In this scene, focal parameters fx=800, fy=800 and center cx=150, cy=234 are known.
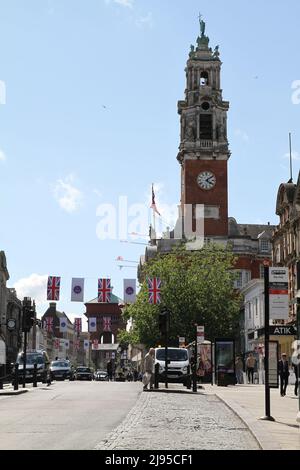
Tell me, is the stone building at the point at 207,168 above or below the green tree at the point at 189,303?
above

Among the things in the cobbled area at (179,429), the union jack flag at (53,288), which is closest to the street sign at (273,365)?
the cobbled area at (179,429)

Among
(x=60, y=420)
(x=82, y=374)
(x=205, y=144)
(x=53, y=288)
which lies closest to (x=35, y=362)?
(x=53, y=288)

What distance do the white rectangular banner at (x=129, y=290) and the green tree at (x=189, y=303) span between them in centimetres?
234

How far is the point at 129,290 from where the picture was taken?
6144cm

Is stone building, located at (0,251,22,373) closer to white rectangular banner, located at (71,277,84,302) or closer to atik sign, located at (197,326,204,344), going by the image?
white rectangular banner, located at (71,277,84,302)

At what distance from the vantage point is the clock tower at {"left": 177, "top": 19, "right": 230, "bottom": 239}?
8581 centimetres

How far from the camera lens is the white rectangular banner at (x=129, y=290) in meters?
61.2

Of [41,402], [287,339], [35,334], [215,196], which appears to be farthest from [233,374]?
[35,334]

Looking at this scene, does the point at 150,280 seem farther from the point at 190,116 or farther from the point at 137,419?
the point at 137,419

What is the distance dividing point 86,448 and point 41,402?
1145cm

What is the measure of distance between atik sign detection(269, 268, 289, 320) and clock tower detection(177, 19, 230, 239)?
67.8m

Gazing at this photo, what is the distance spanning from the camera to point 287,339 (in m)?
54.3

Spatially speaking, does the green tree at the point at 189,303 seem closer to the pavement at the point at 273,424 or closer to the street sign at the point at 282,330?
the street sign at the point at 282,330
